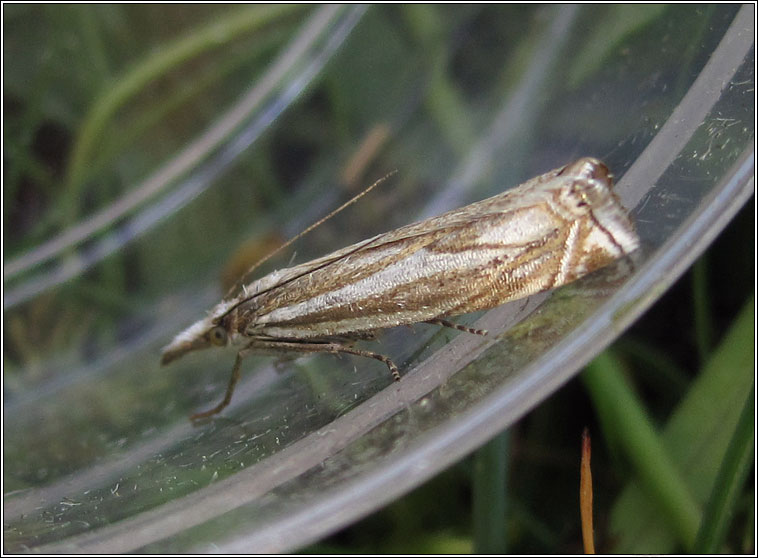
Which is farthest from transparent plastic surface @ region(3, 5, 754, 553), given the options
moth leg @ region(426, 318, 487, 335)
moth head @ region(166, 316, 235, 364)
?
moth head @ region(166, 316, 235, 364)

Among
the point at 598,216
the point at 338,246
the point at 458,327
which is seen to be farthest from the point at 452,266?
the point at 338,246

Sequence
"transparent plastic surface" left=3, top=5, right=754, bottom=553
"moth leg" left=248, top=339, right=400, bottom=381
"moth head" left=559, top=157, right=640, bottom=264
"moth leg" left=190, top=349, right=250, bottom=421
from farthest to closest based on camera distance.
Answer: "moth leg" left=190, top=349, right=250, bottom=421, "moth leg" left=248, top=339, right=400, bottom=381, "moth head" left=559, top=157, right=640, bottom=264, "transparent plastic surface" left=3, top=5, right=754, bottom=553

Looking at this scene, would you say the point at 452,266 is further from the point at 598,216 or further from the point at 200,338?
the point at 200,338

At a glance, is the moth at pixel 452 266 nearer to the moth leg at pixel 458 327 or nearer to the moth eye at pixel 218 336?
the moth leg at pixel 458 327

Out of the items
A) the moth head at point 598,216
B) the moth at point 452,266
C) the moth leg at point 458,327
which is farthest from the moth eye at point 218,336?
the moth head at point 598,216

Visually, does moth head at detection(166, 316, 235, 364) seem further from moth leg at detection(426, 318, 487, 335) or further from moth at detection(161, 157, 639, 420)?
moth leg at detection(426, 318, 487, 335)

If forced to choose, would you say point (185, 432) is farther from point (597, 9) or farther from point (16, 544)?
point (597, 9)
